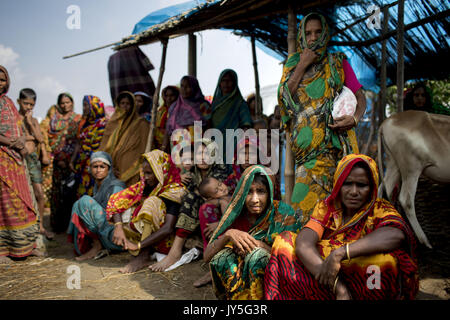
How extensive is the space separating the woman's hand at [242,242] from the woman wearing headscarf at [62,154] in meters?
3.99

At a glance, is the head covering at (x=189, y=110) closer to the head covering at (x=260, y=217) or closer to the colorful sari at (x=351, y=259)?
the head covering at (x=260, y=217)

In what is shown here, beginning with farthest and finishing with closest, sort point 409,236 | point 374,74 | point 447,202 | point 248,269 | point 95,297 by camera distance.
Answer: point 374,74 < point 447,202 < point 95,297 < point 248,269 < point 409,236

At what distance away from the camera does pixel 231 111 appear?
509 cm

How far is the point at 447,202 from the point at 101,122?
522 cm

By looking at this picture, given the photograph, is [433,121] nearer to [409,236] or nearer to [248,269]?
[409,236]

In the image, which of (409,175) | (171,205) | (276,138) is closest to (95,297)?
(171,205)

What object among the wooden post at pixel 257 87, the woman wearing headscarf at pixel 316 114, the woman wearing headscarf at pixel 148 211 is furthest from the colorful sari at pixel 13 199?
the wooden post at pixel 257 87

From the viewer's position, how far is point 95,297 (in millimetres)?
2943

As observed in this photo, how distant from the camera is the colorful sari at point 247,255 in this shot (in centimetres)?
230

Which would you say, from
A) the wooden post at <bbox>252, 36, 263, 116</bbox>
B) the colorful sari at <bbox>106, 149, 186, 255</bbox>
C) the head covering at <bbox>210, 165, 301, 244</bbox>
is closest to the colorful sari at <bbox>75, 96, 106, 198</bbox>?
the colorful sari at <bbox>106, 149, 186, 255</bbox>

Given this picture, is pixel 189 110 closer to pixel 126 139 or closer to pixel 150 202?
pixel 126 139

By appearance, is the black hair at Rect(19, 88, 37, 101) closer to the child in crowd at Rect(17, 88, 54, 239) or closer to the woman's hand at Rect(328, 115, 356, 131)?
the child in crowd at Rect(17, 88, 54, 239)

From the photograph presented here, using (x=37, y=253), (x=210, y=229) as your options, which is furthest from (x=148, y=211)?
(x=37, y=253)

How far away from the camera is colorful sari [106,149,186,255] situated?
12.4 feet
